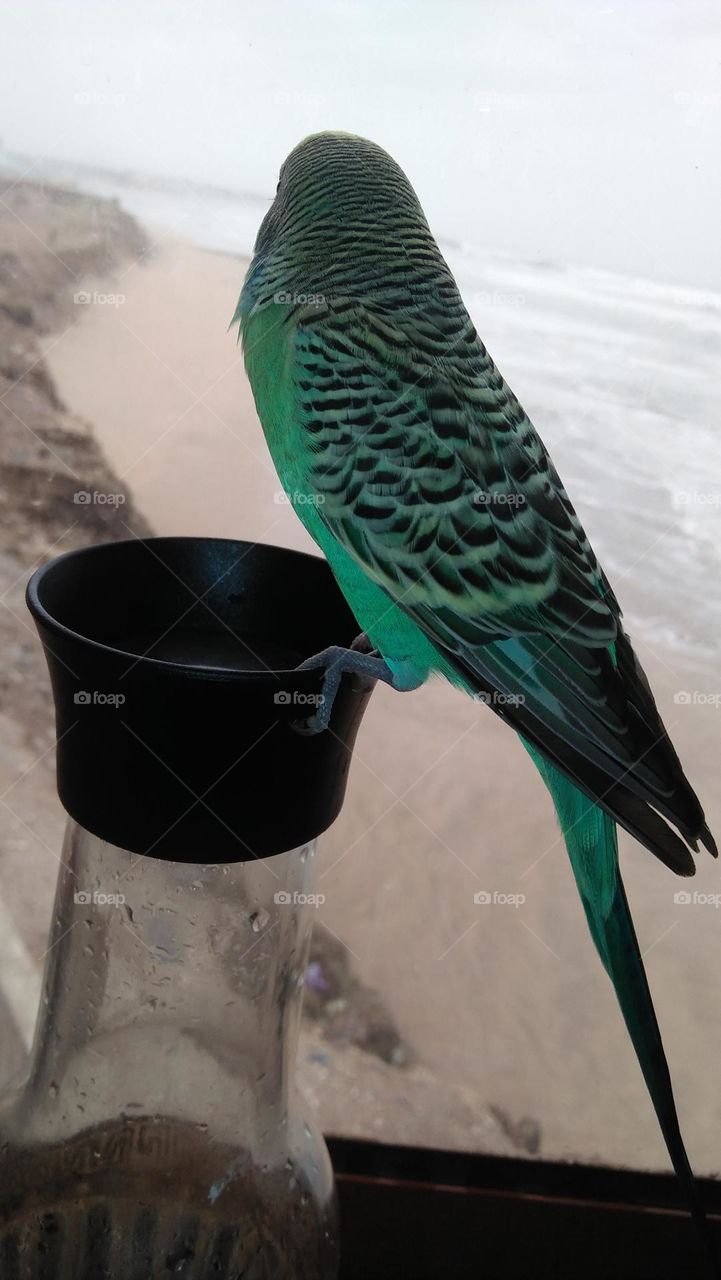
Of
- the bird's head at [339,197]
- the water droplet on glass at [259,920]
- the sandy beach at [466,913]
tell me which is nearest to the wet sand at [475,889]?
the sandy beach at [466,913]

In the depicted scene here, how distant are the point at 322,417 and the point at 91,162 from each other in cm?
57

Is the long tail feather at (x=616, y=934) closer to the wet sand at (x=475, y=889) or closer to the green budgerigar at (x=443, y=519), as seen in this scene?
the green budgerigar at (x=443, y=519)

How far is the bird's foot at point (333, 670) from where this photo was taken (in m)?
0.69

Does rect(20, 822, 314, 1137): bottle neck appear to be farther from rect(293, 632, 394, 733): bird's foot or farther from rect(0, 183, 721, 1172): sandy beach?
rect(0, 183, 721, 1172): sandy beach

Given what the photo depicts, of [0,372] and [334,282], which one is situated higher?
[334,282]

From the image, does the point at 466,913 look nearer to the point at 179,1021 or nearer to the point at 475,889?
the point at 475,889

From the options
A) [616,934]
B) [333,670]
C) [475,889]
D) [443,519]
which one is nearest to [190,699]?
[333,670]

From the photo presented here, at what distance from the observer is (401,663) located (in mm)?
863

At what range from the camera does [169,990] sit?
0.86m

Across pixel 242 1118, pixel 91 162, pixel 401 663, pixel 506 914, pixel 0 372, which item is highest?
pixel 91 162

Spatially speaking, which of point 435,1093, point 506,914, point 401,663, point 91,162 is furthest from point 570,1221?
point 91,162

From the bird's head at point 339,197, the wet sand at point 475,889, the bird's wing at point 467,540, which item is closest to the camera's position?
the bird's wing at point 467,540

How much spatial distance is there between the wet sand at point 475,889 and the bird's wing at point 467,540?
433 millimetres

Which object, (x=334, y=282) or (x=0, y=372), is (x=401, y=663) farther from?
(x=0, y=372)
